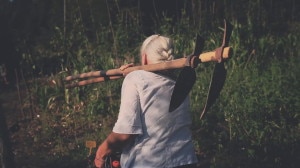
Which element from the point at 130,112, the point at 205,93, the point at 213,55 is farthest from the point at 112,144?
the point at 205,93

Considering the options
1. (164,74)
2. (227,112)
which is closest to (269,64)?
(227,112)

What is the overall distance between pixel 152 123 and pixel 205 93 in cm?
352

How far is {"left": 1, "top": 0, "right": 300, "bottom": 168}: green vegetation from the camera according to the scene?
17.1ft

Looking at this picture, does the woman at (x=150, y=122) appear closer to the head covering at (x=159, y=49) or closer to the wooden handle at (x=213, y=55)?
the head covering at (x=159, y=49)

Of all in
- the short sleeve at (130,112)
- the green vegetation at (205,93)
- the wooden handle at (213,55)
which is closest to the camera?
the wooden handle at (213,55)

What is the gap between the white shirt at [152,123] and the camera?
281 cm

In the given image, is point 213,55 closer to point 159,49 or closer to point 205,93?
point 159,49

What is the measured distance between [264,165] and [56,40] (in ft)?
14.4

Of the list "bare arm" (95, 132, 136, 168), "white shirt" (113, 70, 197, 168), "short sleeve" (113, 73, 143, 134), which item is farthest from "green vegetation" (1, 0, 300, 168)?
"short sleeve" (113, 73, 143, 134)

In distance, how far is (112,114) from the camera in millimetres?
6742

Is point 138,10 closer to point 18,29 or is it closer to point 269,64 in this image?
point 269,64

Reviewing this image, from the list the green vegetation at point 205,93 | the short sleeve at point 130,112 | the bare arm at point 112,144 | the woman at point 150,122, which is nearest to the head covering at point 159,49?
the woman at point 150,122

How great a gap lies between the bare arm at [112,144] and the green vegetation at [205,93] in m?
2.16

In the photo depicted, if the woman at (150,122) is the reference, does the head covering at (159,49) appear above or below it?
above
